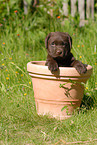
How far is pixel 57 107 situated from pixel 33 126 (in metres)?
0.40

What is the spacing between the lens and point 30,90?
375cm

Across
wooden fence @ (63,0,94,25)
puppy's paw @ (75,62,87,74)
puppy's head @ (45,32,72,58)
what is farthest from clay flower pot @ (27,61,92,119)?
wooden fence @ (63,0,94,25)

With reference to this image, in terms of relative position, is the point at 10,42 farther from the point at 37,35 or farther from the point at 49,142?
the point at 49,142

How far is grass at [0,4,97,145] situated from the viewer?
2533 millimetres

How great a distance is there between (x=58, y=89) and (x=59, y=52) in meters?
0.45

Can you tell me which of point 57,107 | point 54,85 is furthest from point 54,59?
point 57,107

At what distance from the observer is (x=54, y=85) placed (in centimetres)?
291

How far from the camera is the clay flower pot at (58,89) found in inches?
112

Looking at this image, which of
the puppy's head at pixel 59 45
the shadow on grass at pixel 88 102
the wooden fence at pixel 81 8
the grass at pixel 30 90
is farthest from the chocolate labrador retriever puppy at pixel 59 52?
the wooden fence at pixel 81 8

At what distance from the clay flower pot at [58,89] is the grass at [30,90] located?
0.12 m

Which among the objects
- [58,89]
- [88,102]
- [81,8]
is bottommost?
[88,102]

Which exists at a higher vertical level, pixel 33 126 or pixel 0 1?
pixel 0 1

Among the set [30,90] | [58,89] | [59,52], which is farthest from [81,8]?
[58,89]

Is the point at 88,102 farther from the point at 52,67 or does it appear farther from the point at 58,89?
the point at 52,67
